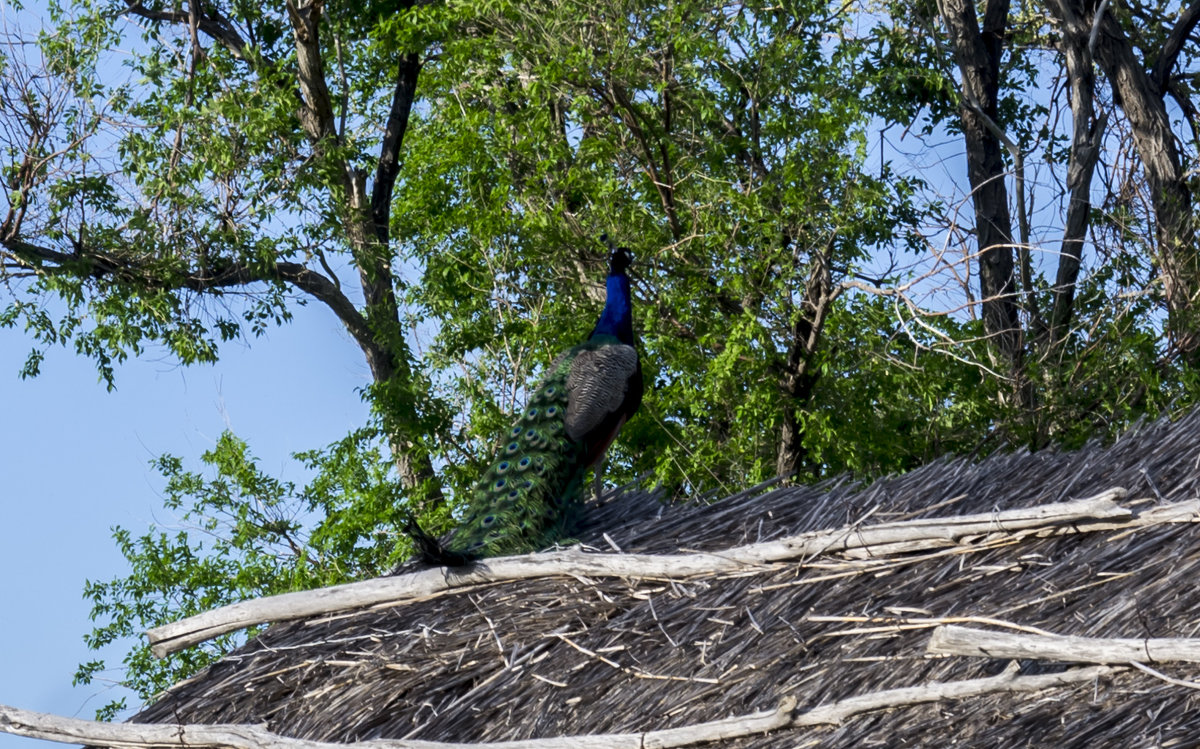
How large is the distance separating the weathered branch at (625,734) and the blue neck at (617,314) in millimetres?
3536

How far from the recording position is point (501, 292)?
13766 millimetres

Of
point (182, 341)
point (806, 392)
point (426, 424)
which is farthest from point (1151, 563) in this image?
point (182, 341)

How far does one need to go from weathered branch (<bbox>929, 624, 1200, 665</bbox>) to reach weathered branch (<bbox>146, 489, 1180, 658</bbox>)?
889mm

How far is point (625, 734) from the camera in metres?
4.95

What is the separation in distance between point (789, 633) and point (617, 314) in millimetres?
3984

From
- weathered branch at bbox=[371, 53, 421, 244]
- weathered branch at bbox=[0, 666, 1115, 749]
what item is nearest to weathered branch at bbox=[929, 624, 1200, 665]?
weathered branch at bbox=[0, 666, 1115, 749]

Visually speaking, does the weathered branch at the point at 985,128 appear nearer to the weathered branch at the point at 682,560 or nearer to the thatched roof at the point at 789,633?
the thatched roof at the point at 789,633

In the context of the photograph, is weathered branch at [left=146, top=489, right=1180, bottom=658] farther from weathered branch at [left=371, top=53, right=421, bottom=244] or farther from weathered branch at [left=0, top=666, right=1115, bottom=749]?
weathered branch at [left=371, top=53, right=421, bottom=244]

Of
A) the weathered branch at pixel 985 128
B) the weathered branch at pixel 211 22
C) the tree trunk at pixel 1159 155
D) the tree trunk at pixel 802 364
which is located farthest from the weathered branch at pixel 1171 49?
the weathered branch at pixel 211 22

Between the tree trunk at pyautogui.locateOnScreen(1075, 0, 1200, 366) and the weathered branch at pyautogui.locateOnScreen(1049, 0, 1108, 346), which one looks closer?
the tree trunk at pyautogui.locateOnScreen(1075, 0, 1200, 366)

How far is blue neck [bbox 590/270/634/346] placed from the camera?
8.79 metres

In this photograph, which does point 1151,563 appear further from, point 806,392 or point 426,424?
point 426,424

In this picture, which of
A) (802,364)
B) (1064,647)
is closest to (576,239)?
(802,364)

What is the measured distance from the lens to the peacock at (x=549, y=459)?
6.78m
